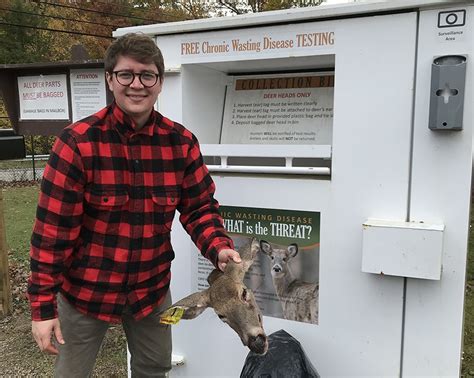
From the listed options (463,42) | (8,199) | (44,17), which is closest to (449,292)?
(463,42)

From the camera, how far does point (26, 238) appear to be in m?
7.15

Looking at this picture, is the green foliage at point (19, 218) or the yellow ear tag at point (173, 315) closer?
the yellow ear tag at point (173, 315)

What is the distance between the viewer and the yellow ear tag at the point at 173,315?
1.80 metres

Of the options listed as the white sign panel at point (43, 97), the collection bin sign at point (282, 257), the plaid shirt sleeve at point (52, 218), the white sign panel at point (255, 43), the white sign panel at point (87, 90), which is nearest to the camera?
the plaid shirt sleeve at point (52, 218)

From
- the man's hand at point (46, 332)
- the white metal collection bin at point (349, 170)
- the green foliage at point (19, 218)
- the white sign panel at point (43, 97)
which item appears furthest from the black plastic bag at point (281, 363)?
the green foliage at point (19, 218)

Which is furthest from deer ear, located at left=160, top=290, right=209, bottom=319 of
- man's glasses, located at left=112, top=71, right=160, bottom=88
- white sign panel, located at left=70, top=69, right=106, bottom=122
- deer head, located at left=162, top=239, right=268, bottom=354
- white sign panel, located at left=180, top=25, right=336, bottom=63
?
white sign panel, located at left=70, top=69, right=106, bottom=122

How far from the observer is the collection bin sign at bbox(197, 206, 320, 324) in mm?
2184

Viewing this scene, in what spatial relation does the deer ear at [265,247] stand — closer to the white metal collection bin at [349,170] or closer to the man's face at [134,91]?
the white metal collection bin at [349,170]

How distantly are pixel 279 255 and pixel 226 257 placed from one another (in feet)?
1.60

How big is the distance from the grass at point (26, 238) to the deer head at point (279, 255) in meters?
1.71

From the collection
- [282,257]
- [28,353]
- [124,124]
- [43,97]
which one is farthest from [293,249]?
[28,353]

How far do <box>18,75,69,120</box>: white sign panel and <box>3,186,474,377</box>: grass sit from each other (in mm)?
1753

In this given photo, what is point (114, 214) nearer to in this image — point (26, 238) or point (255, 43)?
point (255, 43)

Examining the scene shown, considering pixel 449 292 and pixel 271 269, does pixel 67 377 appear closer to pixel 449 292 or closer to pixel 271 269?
pixel 271 269
